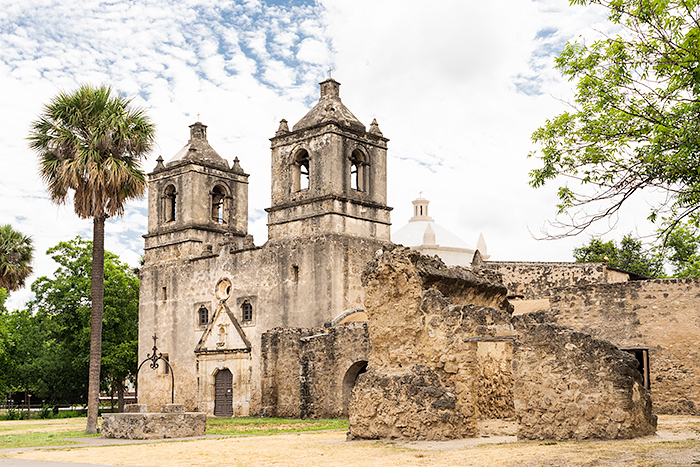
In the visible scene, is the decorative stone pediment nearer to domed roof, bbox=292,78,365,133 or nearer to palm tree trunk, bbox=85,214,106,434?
domed roof, bbox=292,78,365,133

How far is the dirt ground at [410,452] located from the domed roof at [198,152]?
2339 centimetres

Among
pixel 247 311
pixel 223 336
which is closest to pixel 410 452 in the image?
pixel 223 336

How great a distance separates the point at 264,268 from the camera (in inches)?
1272

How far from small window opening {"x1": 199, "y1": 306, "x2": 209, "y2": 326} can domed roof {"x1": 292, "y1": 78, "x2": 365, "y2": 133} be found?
8.78 meters

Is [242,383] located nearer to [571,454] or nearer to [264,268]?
[264,268]

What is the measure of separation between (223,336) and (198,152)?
398 inches

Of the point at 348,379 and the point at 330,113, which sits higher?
the point at 330,113

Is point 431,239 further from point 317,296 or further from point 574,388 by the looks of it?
point 574,388

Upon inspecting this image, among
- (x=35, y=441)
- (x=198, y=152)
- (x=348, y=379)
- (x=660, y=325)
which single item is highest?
(x=198, y=152)

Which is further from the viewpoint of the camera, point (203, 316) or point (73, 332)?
point (73, 332)

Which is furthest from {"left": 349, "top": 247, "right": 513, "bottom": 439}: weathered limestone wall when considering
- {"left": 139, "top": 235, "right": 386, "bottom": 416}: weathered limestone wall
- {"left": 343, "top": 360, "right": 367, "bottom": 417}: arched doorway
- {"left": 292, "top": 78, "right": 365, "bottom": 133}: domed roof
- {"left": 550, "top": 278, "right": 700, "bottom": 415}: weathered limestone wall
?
{"left": 292, "top": 78, "right": 365, "bottom": 133}: domed roof

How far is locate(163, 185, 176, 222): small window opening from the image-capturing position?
37.7 metres

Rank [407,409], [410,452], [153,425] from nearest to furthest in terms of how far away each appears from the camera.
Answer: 1. [410,452]
2. [407,409]
3. [153,425]

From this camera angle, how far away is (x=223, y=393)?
31109mm
